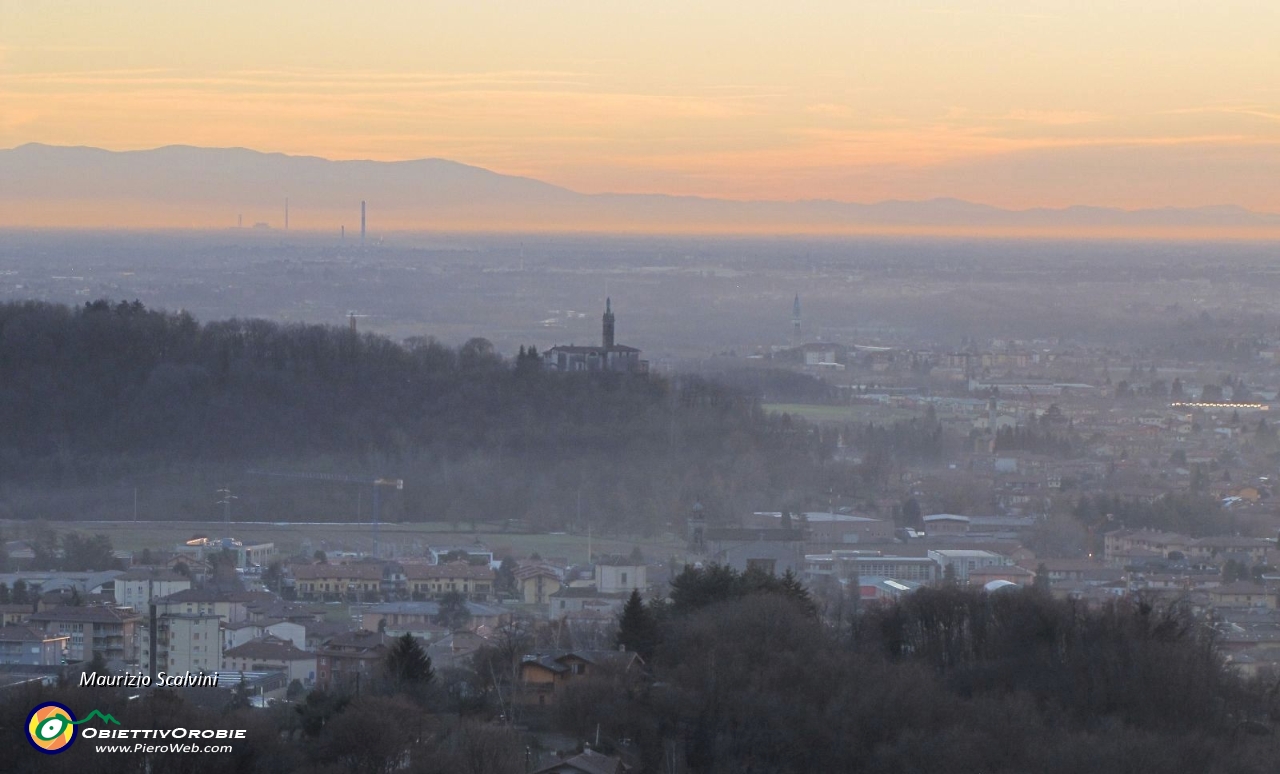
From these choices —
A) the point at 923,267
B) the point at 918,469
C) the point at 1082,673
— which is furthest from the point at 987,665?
the point at 923,267

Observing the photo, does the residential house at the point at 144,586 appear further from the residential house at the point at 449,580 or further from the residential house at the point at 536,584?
the residential house at the point at 536,584

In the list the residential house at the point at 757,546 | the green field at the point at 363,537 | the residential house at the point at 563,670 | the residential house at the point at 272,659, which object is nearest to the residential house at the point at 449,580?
the green field at the point at 363,537

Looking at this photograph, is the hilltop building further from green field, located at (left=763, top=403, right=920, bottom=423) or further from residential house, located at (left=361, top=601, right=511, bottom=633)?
residential house, located at (left=361, top=601, right=511, bottom=633)

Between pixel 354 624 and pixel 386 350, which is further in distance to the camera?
pixel 386 350

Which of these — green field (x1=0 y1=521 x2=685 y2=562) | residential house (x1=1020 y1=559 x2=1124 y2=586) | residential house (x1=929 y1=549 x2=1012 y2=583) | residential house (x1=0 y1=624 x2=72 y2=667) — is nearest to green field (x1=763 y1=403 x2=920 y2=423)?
green field (x1=0 y1=521 x2=685 y2=562)

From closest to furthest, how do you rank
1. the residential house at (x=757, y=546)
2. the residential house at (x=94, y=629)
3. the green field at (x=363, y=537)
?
the residential house at (x=94, y=629), the residential house at (x=757, y=546), the green field at (x=363, y=537)

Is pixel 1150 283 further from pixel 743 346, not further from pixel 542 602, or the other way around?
pixel 542 602

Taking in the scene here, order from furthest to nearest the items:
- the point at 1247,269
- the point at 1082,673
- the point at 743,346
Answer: the point at 1247,269
the point at 743,346
the point at 1082,673
